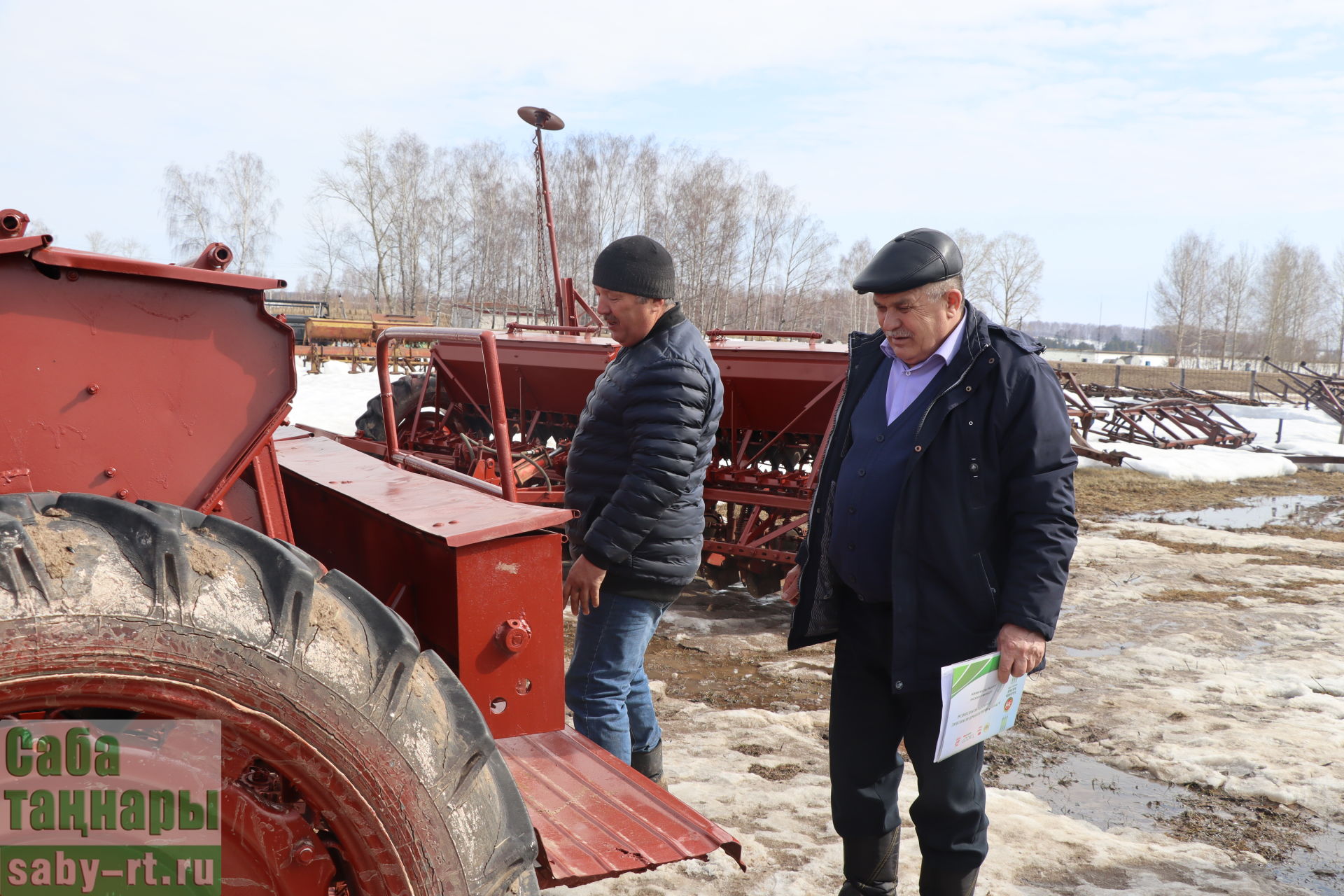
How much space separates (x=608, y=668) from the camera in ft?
9.01

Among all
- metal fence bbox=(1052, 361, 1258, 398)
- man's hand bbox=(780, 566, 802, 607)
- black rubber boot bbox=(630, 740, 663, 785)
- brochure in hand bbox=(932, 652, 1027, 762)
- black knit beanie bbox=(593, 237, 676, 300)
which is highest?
black knit beanie bbox=(593, 237, 676, 300)

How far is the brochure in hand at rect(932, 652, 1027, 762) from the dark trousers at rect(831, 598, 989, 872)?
121mm

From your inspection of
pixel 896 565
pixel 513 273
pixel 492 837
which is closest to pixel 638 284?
pixel 896 565

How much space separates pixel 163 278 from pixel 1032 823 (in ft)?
10.3

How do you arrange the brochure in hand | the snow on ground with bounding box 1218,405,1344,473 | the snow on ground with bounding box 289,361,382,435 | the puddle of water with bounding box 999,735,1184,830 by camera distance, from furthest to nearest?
the snow on ground with bounding box 1218,405,1344,473, the snow on ground with bounding box 289,361,382,435, the puddle of water with bounding box 999,735,1184,830, the brochure in hand

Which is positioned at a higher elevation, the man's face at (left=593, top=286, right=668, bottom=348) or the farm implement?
the man's face at (left=593, top=286, right=668, bottom=348)

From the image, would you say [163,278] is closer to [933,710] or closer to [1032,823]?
[933,710]

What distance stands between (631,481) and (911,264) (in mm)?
→ 945

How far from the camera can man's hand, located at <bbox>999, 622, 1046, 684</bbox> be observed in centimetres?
212

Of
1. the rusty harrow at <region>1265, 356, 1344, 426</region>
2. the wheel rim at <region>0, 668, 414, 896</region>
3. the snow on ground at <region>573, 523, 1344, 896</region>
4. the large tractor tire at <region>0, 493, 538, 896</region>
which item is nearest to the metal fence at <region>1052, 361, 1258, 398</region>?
the rusty harrow at <region>1265, 356, 1344, 426</region>

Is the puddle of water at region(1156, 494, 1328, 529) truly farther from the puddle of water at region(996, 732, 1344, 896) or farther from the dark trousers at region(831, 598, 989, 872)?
the dark trousers at region(831, 598, 989, 872)

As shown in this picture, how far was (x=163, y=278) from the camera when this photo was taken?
5.42 feet

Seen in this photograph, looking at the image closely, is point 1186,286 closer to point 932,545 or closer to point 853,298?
point 853,298

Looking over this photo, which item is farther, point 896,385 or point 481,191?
point 481,191
